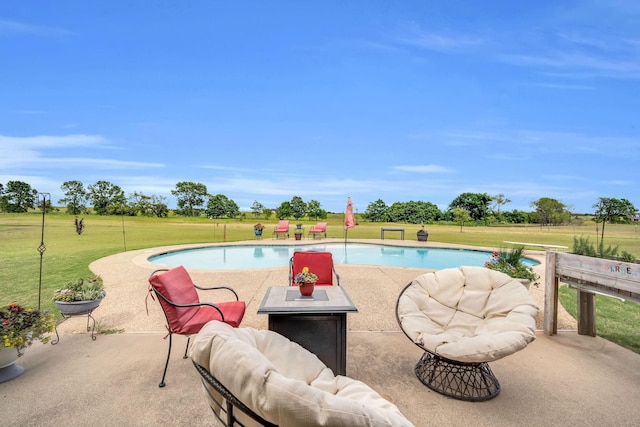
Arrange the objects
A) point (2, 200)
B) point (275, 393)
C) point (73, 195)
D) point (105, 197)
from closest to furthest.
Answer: point (275, 393) < point (2, 200) < point (73, 195) < point (105, 197)

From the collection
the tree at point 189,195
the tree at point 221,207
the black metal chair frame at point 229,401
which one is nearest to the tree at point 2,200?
the tree at point 189,195

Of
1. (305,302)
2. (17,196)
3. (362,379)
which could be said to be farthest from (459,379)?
(17,196)

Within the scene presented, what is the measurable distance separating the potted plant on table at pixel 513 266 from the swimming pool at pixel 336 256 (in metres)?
4.79

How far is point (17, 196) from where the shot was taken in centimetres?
3559

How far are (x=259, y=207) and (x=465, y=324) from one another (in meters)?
46.4

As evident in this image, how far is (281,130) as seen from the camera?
23.5 m

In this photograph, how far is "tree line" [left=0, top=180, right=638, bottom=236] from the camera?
39500 mm

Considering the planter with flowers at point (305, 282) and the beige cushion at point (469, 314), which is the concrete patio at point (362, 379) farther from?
the planter with flowers at point (305, 282)

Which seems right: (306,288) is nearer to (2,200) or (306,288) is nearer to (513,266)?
(513,266)

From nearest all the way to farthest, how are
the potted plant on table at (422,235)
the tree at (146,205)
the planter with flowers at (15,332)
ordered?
the planter with flowers at (15,332), the potted plant on table at (422,235), the tree at (146,205)

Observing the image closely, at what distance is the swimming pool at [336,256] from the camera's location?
35.7 ft

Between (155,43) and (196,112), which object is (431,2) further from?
(196,112)

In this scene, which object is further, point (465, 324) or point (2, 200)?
point (2, 200)

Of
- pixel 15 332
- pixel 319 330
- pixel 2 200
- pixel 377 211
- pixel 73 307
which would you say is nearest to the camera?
pixel 319 330
